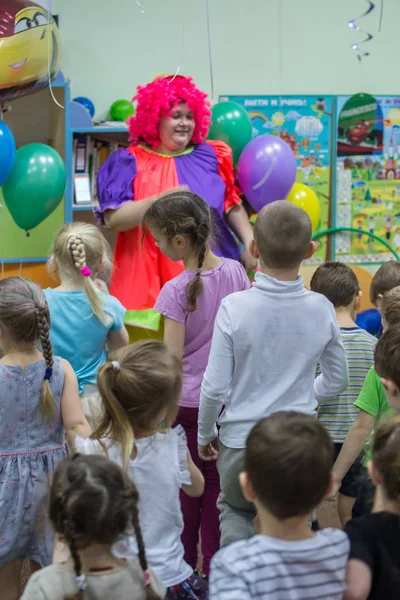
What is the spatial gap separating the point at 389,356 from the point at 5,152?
71.2 inches

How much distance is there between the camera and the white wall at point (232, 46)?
4.47 m

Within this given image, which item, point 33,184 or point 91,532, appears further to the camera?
point 33,184

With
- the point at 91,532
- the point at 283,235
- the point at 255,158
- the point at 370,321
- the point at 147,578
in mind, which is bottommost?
the point at 370,321

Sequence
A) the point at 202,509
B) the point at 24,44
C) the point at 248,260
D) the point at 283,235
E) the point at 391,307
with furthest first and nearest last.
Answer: the point at 248,260 → the point at 24,44 → the point at 202,509 → the point at 391,307 → the point at 283,235

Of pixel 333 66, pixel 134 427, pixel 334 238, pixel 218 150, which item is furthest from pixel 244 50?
pixel 134 427

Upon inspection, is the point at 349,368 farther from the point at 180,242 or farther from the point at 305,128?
the point at 305,128

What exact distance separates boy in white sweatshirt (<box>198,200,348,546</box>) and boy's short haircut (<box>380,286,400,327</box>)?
298mm

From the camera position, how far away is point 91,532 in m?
1.12

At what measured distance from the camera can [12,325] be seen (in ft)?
5.86

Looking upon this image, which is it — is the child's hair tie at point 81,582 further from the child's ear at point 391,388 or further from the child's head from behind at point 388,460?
the child's ear at point 391,388

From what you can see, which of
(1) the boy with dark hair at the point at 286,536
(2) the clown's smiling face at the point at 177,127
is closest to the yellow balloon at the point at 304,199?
(2) the clown's smiling face at the point at 177,127

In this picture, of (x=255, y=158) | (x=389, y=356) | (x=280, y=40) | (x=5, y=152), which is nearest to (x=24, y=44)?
(x=5, y=152)

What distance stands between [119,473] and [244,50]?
401 cm

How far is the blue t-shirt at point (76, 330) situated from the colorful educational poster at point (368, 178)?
2.99m
